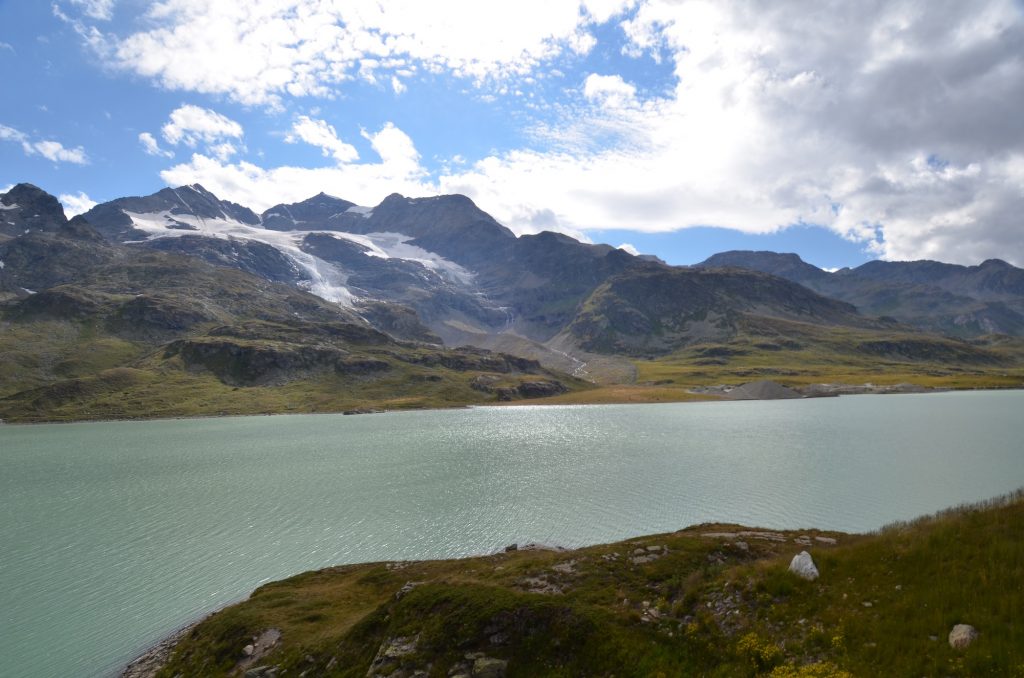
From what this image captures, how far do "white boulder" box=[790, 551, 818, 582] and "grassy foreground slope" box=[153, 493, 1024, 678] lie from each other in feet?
1.23

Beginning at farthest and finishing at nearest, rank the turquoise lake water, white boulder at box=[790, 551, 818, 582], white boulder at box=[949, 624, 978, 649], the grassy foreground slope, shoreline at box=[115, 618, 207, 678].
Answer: the turquoise lake water < shoreline at box=[115, 618, 207, 678] < white boulder at box=[790, 551, 818, 582] < the grassy foreground slope < white boulder at box=[949, 624, 978, 649]

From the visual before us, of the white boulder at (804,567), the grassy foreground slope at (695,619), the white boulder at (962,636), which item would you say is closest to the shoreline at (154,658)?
the grassy foreground slope at (695,619)

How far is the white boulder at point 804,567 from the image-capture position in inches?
840

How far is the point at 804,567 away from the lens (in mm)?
21875

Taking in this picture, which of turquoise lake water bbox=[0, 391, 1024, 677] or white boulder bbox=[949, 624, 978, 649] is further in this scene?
turquoise lake water bbox=[0, 391, 1024, 677]

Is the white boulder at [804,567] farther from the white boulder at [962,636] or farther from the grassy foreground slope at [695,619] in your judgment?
the white boulder at [962,636]

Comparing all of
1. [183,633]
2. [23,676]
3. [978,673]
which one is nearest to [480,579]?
[183,633]

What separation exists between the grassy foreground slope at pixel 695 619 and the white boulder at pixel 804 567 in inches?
14.8

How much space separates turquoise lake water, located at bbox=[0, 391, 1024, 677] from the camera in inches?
1558

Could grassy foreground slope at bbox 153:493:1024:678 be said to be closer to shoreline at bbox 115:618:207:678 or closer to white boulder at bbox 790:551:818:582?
white boulder at bbox 790:551:818:582

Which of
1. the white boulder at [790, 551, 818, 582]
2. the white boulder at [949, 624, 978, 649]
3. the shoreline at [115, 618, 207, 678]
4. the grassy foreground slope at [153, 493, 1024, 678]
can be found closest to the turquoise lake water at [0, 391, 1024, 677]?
the shoreline at [115, 618, 207, 678]

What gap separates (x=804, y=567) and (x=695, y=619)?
515 cm

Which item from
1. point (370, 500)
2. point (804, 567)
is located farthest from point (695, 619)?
point (370, 500)

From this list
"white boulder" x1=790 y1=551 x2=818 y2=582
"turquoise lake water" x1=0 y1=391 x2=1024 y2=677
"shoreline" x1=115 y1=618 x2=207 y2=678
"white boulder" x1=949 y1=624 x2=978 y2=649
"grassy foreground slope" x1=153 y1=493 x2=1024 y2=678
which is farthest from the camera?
"turquoise lake water" x1=0 y1=391 x2=1024 y2=677
